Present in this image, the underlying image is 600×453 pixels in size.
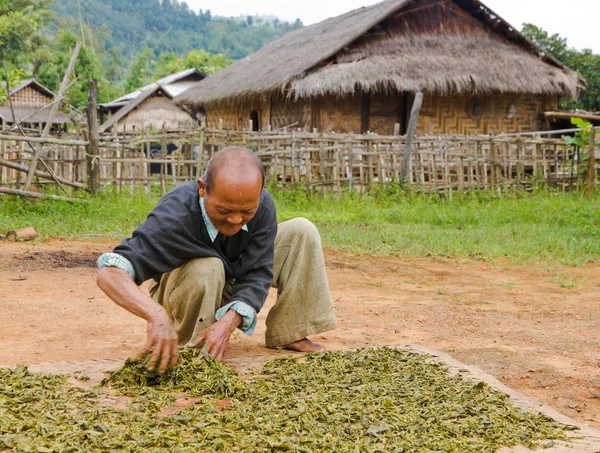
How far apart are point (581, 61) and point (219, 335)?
2458 cm

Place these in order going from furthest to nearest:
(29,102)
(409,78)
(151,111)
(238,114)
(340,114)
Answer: (29,102)
(151,111)
(238,114)
(340,114)
(409,78)

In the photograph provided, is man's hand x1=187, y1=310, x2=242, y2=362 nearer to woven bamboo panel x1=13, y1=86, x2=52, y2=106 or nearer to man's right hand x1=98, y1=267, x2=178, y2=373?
man's right hand x1=98, y1=267, x2=178, y2=373

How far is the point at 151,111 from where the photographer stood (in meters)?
27.5

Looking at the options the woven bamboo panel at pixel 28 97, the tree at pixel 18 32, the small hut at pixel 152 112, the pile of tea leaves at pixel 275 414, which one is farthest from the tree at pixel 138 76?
the pile of tea leaves at pixel 275 414

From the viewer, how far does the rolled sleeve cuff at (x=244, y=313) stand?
2846mm

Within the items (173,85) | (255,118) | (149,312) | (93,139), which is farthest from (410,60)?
(173,85)

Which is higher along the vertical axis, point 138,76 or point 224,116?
point 138,76

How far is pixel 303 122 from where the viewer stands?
1554 centimetres

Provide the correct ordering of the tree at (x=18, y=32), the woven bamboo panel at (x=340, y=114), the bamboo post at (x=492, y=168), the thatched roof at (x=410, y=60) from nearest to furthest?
the bamboo post at (x=492, y=168), the thatched roof at (x=410, y=60), the woven bamboo panel at (x=340, y=114), the tree at (x=18, y=32)

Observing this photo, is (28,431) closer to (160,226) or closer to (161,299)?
(160,226)

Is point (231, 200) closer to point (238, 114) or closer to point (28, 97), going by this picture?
point (238, 114)

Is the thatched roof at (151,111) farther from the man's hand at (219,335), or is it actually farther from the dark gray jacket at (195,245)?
the man's hand at (219,335)

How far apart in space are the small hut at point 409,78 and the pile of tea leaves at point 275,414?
11.6 metres

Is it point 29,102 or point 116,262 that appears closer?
point 116,262
